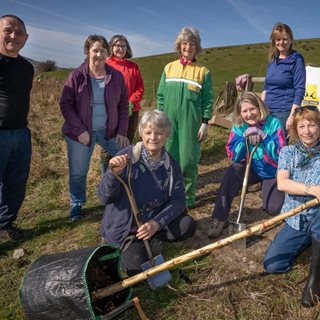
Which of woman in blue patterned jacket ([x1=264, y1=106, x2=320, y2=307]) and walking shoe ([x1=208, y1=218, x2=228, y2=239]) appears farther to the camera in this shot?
walking shoe ([x1=208, y1=218, x2=228, y2=239])

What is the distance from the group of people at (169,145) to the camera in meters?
3.42

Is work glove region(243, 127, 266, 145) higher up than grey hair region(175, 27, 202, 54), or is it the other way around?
grey hair region(175, 27, 202, 54)

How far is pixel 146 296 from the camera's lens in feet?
11.1

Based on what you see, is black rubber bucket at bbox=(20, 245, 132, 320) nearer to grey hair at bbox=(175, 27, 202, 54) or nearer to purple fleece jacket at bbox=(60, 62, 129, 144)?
purple fleece jacket at bbox=(60, 62, 129, 144)

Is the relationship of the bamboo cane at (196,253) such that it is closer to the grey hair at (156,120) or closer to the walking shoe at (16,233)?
the grey hair at (156,120)

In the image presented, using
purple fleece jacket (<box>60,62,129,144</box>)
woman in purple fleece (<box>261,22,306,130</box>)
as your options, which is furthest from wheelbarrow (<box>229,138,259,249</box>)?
purple fleece jacket (<box>60,62,129,144</box>)

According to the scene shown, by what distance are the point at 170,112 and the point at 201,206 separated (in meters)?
1.41

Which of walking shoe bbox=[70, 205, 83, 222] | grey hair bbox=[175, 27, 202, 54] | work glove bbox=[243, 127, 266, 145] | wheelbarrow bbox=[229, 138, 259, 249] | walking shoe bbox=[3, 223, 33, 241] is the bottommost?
walking shoe bbox=[3, 223, 33, 241]

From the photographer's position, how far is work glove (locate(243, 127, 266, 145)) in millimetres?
4109

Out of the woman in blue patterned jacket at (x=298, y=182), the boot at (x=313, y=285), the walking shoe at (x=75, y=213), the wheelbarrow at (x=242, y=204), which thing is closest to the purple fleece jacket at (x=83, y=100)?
the walking shoe at (x=75, y=213)

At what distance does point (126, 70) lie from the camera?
5.68m

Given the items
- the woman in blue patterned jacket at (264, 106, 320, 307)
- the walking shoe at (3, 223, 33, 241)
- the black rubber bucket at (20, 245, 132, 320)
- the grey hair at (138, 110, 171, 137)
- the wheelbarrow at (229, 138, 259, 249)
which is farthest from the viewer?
the walking shoe at (3, 223, 33, 241)

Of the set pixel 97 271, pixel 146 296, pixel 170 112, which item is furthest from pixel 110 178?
pixel 170 112

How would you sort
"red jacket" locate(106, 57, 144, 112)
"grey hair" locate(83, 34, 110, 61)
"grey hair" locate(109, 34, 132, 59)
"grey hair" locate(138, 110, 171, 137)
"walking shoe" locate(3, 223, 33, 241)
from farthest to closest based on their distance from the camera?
"red jacket" locate(106, 57, 144, 112), "grey hair" locate(109, 34, 132, 59), "walking shoe" locate(3, 223, 33, 241), "grey hair" locate(83, 34, 110, 61), "grey hair" locate(138, 110, 171, 137)
